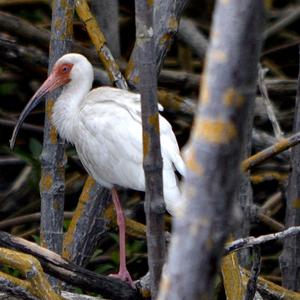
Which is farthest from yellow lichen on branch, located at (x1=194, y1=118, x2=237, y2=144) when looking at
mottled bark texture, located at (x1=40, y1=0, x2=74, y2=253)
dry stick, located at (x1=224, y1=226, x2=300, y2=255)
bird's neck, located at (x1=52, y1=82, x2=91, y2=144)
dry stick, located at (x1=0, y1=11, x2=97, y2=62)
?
dry stick, located at (x1=0, y1=11, x2=97, y2=62)

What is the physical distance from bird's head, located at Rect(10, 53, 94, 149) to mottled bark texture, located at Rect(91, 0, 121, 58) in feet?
0.60

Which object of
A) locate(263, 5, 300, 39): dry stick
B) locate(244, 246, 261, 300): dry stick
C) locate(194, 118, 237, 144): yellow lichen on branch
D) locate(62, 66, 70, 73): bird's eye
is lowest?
locate(244, 246, 261, 300): dry stick

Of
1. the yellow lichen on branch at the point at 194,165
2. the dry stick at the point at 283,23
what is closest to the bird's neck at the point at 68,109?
the dry stick at the point at 283,23

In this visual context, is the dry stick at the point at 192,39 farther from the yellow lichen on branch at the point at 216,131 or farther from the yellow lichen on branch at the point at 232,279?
the yellow lichen on branch at the point at 216,131

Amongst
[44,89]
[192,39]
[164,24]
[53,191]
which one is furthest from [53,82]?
[192,39]

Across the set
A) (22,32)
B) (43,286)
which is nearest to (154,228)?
(43,286)

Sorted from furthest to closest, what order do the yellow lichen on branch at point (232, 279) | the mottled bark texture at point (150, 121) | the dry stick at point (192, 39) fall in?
the dry stick at point (192, 39)
the yellow lichen on branch at point (232, 279)
the mottled bark texture at point (150, 121)

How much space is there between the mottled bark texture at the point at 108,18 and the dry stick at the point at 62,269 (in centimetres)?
149

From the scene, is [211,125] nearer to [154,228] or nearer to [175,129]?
[154,228]

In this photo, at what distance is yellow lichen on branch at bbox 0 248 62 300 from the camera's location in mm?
2738

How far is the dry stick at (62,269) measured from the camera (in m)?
2.80

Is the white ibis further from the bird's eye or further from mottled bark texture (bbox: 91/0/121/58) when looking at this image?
mottled bark texture (bbox: 91/0/121/58)

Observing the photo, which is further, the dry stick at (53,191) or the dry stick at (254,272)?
the dry stick at (53,191)

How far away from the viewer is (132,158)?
12.0ft
